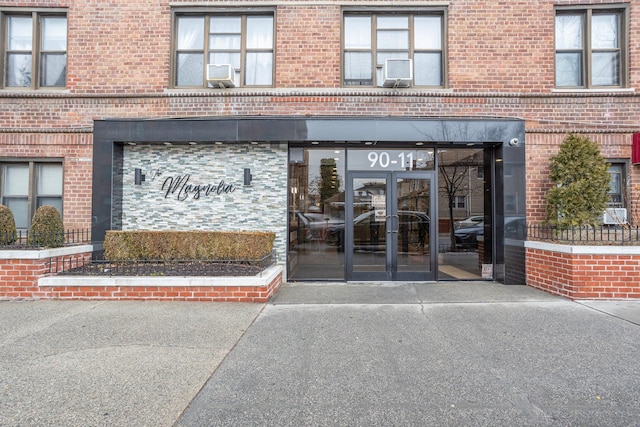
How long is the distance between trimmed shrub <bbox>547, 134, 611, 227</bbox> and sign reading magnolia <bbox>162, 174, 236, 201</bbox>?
20.6ft

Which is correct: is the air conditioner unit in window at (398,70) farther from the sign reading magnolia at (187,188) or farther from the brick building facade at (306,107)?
the sign reading magnolia at (187,188)

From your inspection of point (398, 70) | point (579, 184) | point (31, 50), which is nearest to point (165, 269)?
point (398, 70)

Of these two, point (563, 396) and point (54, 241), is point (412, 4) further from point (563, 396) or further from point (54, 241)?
point (54, 241)

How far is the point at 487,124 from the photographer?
6887mm

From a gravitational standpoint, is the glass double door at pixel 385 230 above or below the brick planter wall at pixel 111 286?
above

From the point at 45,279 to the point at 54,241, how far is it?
0.77 m

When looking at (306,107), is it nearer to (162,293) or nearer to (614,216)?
(162,293)

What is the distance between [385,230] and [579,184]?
137 inches

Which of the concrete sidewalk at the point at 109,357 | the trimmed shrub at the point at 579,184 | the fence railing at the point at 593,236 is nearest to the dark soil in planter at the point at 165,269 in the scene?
the concrete sidewalk at the point at 109,357

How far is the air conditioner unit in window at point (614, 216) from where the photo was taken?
680 centimetres

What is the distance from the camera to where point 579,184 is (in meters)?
6.01

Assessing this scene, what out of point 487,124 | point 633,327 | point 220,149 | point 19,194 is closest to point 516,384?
point 633,327

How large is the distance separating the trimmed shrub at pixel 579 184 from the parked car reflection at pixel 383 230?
2.37m

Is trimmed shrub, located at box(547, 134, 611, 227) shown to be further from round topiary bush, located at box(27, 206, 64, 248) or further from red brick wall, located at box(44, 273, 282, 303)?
round topiary bush, located at box(27, 206, 64, 248)
